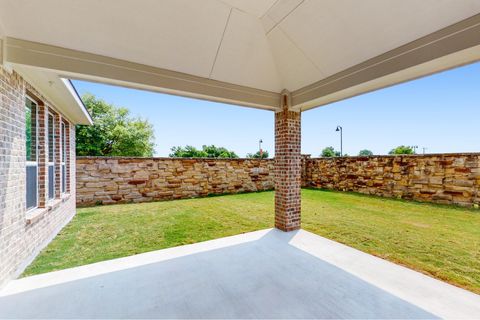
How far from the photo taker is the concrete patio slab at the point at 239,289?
6.72 feet

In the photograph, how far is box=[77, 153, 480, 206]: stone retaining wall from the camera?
6.69 m

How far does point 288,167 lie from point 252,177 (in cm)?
616

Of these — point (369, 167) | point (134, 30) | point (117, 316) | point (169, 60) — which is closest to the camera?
point (117, 316)

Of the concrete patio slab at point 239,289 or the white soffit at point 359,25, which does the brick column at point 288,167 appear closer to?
the concrete patio slab at point 239,289

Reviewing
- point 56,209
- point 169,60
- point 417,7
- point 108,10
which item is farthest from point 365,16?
point 56,209

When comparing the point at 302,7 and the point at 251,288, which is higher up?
the point at 302,7

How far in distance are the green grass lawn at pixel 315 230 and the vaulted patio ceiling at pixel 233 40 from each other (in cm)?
263

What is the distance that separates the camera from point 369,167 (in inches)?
351

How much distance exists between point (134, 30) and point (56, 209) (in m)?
3.99

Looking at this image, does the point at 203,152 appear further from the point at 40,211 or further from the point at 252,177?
the point at 40,211

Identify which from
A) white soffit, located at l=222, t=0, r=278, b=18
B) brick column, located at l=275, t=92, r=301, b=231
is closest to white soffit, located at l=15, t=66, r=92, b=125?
white soffit, located at l=222, t=0, r=278, b=18

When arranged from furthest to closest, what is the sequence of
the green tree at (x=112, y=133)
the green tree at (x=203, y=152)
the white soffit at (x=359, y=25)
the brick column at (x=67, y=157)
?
the green tree at (x=203, y=152) < the green tree at (x=112, y=133) < the brick column at (x=67, y=157) < the white soffit at (x=359, y=25)

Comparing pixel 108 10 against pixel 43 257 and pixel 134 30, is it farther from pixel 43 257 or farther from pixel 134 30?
pixel 43 257

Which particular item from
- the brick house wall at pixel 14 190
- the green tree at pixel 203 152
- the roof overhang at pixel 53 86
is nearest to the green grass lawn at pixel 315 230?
the brick house wall at pixel 14 190
